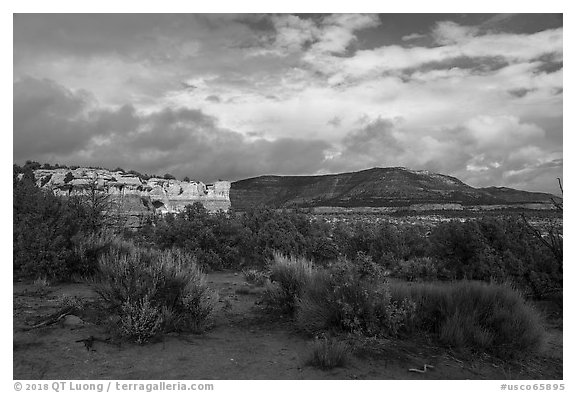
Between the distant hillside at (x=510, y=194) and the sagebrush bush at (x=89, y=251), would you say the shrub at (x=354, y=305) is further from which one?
the distant hillside at (x=510, y=194)

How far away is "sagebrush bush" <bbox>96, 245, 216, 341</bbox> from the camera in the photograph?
5595mm

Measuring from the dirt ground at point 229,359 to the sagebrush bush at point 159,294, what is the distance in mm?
271

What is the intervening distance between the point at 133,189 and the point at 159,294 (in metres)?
23.9

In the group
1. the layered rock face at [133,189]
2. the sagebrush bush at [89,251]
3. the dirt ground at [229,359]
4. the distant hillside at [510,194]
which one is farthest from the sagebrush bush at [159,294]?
the distant hillside at [510,194]

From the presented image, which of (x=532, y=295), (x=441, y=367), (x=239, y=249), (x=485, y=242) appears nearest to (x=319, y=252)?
(x=239, y=249)

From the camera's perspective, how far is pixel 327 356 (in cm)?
462

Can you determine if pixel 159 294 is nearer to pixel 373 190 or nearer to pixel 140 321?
pixel 140 321

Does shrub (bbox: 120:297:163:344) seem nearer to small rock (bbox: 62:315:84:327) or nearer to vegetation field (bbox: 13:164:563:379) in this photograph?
vegetation field (bbox: 13:164:563:379)

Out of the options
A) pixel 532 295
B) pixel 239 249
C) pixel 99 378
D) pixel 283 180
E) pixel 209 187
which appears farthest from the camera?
pixel 283 180

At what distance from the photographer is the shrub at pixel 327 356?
459 cm

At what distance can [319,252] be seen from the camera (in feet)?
53.3

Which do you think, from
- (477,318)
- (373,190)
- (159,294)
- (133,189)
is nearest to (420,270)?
(477,318)
